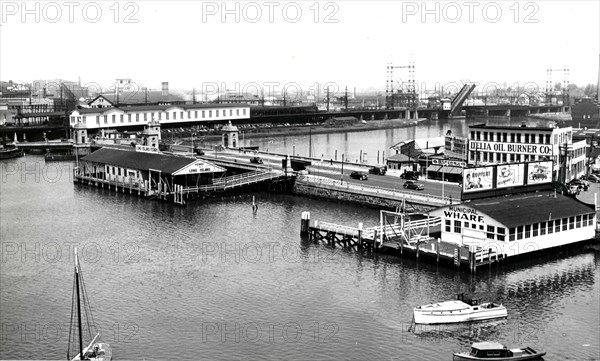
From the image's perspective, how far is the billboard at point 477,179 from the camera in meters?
24.8

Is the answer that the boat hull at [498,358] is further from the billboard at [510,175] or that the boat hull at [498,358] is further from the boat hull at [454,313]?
the billboard at [510,175]

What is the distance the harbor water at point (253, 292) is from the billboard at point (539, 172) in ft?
11.1

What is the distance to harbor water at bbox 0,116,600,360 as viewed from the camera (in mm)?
16359

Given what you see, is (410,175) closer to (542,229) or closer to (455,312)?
(542,229)

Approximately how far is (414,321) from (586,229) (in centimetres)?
993

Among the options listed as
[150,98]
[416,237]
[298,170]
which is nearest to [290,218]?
[416,237]

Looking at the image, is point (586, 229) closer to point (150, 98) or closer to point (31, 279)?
point (31, 279)

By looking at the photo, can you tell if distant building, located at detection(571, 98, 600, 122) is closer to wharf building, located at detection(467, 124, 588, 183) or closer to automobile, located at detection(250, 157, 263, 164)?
wharf building, located at detection(467, 124, 588, 183)

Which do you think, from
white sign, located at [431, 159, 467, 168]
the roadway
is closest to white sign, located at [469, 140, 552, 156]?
white sign, located at [431, 159, 467, 168]

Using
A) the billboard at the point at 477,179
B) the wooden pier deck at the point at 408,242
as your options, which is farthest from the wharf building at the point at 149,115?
the billboard at the point at 477,179

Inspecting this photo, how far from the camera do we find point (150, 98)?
92.9 meters

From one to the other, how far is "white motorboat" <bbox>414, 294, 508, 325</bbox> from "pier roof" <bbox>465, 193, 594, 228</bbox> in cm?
503

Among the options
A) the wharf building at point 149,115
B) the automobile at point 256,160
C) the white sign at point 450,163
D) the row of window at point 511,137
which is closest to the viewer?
the row of window at point 511,137

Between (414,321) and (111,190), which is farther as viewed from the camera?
(111,190)
